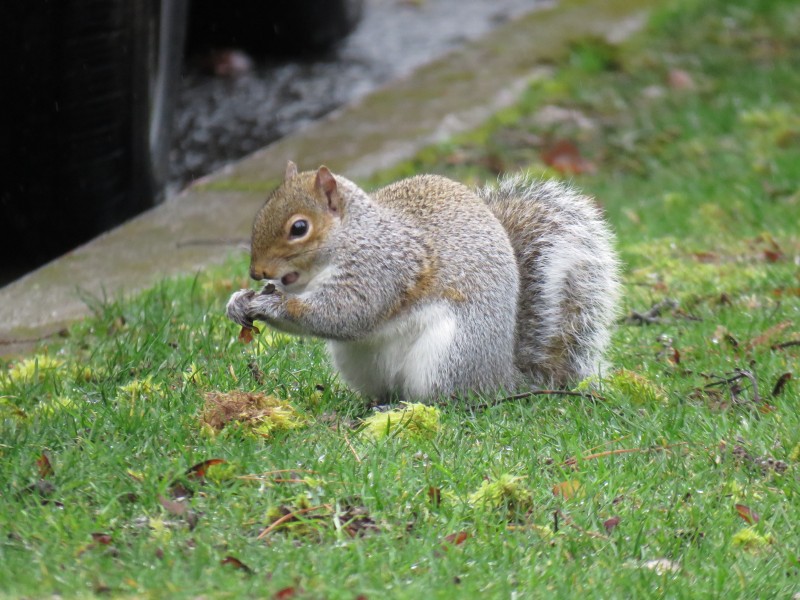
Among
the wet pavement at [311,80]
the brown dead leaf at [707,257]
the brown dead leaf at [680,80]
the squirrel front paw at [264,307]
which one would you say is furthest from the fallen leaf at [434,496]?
the brown dead leaf at [680,80]

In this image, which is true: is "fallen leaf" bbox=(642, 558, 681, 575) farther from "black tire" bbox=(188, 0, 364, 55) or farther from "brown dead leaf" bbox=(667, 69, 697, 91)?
"black tire" bbox=(188, 0, 364, 55)

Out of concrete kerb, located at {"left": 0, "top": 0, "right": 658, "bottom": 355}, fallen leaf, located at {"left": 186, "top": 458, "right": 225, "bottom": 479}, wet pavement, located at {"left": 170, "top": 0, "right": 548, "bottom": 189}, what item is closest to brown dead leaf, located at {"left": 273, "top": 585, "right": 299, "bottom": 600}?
fallen leaf, located at {"left": 186, "top": 458, "right": 225, "bottom": 479}

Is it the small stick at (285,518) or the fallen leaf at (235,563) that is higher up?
the fallen leaf at (235,563)

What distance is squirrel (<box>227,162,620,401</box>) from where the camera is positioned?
287 cm

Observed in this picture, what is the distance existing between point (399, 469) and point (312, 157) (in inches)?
124

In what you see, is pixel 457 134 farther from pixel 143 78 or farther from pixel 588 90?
pixel 143 78

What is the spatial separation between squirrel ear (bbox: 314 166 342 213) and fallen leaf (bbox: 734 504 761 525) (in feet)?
3.76

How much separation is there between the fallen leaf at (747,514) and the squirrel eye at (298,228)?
1140mm

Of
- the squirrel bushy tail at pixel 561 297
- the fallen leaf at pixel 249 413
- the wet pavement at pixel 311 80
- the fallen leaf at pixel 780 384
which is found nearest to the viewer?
the fallen leaf at pixel 249 413

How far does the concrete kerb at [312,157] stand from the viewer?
4039 millimetres

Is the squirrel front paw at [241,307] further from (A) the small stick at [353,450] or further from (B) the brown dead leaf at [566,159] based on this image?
(B) the brown dead leaf at [566,159]

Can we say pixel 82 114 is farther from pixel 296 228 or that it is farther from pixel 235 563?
pixel 235 563

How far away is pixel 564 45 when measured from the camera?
6.91 meters

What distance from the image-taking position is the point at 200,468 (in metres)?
2.46
